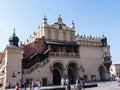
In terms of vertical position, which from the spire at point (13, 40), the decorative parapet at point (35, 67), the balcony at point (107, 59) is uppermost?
the spire at point (13, 40)

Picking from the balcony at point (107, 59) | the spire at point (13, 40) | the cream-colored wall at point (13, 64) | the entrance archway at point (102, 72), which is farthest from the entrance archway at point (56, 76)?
the balcony at point (107, 59)

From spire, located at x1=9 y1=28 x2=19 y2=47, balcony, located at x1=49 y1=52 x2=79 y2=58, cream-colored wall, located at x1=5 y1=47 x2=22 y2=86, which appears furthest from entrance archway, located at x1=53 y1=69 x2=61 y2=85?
spire, located at x1=9 y1=28 x2=19 y2=47

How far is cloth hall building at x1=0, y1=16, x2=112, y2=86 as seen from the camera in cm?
3406

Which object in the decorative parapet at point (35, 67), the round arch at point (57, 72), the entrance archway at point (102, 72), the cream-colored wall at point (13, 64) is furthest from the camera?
the entrance archway at point (102, 72)

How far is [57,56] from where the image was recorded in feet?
125

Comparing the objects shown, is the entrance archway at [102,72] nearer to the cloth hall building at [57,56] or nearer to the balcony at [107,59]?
the cloth hall building at [57,56]

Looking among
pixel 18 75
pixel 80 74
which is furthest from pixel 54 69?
pixel 18 75

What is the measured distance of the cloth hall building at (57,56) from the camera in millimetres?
34062

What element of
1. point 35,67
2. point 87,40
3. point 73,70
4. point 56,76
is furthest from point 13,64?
point 87,40

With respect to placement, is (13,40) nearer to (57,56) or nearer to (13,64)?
(13,64)

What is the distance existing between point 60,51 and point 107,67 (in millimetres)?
13391

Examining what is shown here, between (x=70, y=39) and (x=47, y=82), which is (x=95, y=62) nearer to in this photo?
(x=70, y=39)

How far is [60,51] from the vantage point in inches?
1631

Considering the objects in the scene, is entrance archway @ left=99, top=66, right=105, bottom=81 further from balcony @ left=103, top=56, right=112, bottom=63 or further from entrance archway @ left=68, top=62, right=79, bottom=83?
entrance archway @ left=68, top=62, right=79, bottom=83
